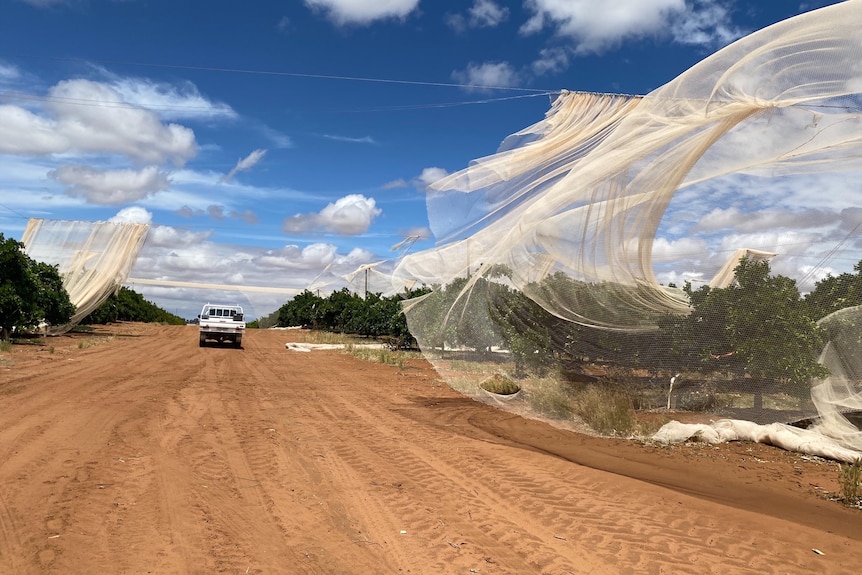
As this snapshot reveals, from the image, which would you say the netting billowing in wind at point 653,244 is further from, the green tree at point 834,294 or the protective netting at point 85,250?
the protective netting at point 85,250

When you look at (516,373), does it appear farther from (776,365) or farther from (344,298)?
(344,298)

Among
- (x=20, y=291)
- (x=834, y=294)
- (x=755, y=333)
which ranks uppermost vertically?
(x=20, y=291)

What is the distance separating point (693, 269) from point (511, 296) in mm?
2657

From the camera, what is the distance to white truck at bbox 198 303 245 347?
25078 millimetres

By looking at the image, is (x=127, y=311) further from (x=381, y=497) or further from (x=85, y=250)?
(x=381, y=497)

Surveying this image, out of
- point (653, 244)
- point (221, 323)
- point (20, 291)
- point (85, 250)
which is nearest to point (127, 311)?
point (85, 250)

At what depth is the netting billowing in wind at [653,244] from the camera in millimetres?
5973

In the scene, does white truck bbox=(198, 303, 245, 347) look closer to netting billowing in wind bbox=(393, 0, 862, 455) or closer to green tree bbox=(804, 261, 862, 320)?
netting billowing in wind bbox=(393, 0, 862, 455)

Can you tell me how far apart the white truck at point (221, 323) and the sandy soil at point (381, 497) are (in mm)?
15238

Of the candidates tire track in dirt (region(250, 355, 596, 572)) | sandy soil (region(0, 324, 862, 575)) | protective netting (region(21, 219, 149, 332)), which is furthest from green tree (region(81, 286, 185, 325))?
tire track in dirt (region(250, 355, 596, 572))

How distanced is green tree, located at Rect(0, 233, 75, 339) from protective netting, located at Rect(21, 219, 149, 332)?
1.29m

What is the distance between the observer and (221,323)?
25156 mm

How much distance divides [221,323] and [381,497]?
21.3 metres

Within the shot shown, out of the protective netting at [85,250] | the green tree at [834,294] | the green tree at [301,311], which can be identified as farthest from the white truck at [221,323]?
the green tree at [834,294]
